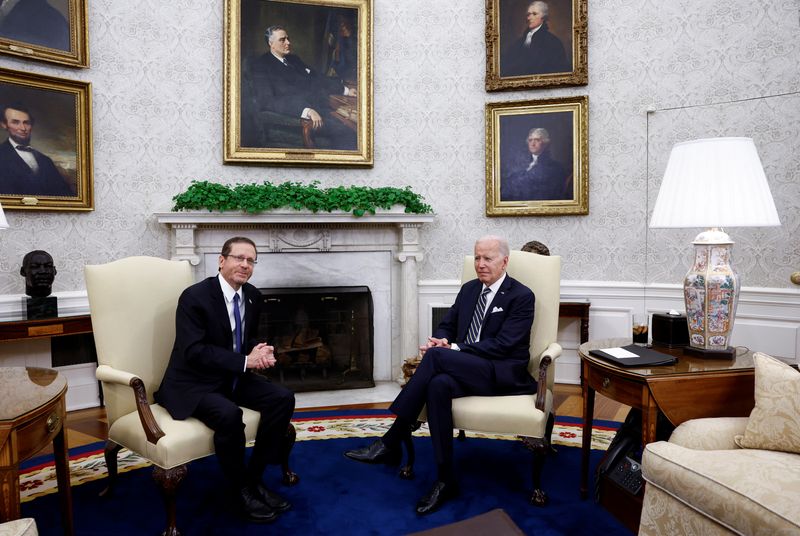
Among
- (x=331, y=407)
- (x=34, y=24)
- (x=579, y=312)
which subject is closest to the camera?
(x=34, y=24)

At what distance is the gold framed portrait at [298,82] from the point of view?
506 centimetres

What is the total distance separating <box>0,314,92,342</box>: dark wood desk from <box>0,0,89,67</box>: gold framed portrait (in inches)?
82.0

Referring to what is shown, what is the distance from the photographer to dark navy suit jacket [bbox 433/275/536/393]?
3.04 metres

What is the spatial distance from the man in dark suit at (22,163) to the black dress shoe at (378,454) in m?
3.28

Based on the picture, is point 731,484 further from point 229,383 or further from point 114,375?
point 114,375

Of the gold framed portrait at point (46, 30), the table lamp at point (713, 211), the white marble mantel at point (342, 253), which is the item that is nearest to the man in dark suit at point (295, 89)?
the white marble mantel at point (342, 253)

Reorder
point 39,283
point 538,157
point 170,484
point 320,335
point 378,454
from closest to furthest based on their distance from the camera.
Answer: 1. point 170,484
2. point 378,454
3. point 39,283
4. point 320,335
5. point 538,157

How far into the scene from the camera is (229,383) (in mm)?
2916

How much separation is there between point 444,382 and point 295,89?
347 centimetres

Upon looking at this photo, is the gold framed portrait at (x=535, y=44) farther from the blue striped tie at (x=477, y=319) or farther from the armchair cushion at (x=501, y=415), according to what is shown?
the armchair cushion at (x=501, y=415)

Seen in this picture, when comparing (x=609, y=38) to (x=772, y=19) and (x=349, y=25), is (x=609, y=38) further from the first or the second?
(x=349, y=25)

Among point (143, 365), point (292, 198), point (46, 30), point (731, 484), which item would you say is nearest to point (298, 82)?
point (292, 198)

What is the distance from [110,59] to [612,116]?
452cm

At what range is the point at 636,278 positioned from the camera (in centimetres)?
514
